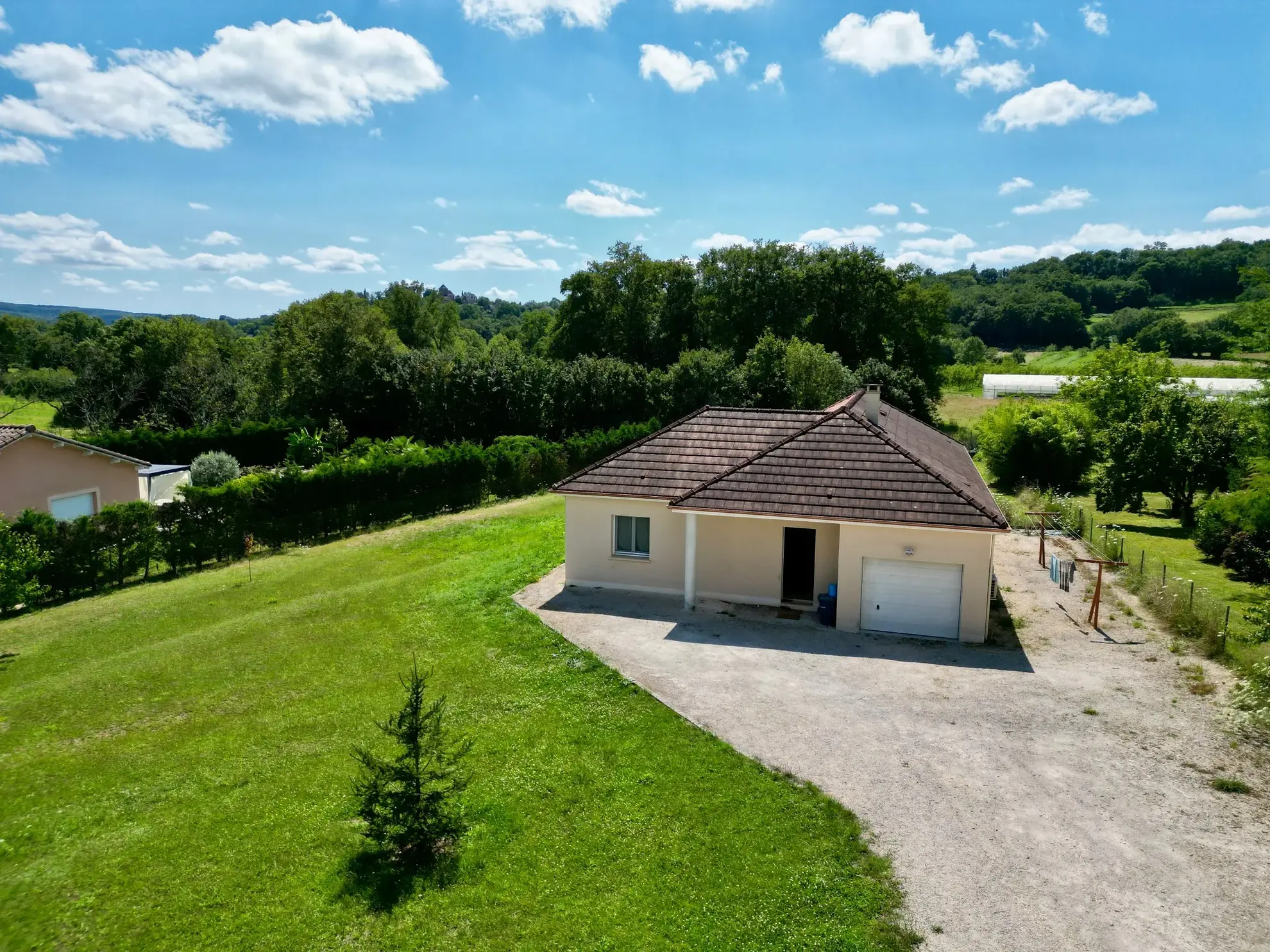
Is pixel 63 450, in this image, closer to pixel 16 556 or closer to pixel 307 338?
pixel 16 556

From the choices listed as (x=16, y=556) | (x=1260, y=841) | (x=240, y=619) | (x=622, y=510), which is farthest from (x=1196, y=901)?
(x=16, y=556)

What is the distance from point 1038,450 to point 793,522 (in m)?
25.1

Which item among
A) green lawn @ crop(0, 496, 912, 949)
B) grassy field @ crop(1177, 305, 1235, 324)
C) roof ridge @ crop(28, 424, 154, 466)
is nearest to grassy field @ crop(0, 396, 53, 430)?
roof ridge @ crop(28, 424, 154, 466)

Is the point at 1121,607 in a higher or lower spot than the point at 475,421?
lower

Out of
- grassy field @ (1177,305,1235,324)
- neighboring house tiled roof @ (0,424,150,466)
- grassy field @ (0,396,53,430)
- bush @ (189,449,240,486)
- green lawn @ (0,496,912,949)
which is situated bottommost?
green lawn @ (0,496,912,949)

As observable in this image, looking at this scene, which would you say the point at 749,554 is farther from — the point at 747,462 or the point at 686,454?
the point at 686,454

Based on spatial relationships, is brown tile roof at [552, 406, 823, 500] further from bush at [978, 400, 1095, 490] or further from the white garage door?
bush at [978, 400, 1095, 490]

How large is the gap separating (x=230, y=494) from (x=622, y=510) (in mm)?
14181

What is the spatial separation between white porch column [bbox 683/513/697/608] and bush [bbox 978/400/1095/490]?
81.6 feet

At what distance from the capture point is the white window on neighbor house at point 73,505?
88.1 ft

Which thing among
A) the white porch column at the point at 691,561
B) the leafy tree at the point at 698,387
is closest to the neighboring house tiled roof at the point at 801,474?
the white porch column at the point at 691,561

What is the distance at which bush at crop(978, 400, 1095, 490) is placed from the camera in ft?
118

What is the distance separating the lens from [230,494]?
968 inches

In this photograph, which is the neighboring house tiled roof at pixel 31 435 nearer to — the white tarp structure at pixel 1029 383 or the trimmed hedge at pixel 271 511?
the trimmed hedge at pixel 271 511
